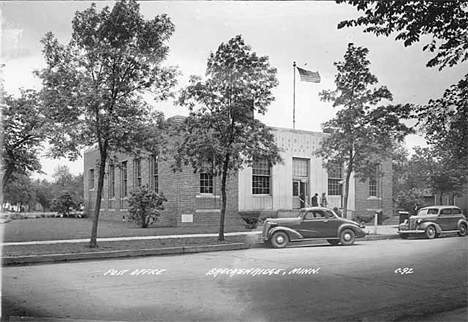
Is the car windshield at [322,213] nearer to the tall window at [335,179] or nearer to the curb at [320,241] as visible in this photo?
the tall window at [335,179]

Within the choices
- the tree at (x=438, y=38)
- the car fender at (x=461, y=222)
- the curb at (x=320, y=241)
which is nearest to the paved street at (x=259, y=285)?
the curb at (x=320, y=241)

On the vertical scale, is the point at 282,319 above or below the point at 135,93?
below

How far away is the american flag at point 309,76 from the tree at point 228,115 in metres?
0.23

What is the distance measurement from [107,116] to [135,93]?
73 centimetres

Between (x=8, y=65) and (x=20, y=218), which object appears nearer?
(x=8, y=65)

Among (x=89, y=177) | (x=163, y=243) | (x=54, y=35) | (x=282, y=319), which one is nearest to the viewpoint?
(x=282, y=319)

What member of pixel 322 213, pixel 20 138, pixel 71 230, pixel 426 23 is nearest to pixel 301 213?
pixel 322 213

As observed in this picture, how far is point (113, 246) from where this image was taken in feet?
13.9

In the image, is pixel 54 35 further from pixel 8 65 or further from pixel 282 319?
pixel 282 319

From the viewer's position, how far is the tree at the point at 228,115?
395 centimetres

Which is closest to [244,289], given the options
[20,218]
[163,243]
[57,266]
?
[163,243]

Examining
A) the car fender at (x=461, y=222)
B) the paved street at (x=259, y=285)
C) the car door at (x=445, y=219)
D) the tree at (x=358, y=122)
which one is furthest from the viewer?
the car fender at (x=461, y=222)

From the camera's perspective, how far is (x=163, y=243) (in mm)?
4180

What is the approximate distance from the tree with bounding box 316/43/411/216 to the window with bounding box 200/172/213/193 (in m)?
0.99
